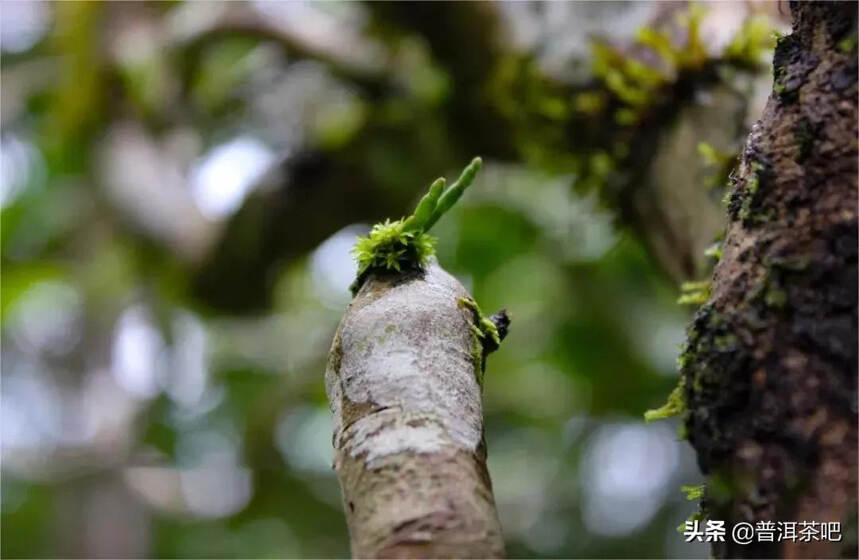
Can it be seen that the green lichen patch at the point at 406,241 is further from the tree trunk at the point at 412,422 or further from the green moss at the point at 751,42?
the green moss at the point at 751,42

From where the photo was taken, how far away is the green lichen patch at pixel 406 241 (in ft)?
2.70

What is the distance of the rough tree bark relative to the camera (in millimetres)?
580

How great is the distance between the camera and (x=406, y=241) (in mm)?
825

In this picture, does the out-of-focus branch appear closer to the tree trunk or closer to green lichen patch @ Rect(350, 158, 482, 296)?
green lichen patch @ Rect(350, 158, 482, 296)

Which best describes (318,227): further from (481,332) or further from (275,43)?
(481,332)

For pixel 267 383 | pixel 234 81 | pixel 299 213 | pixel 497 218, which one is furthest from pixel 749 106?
pixel 267 383

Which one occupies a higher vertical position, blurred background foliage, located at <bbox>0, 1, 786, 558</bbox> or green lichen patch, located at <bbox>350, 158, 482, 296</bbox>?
blurred background foliage, located at <bbox>0, 1, 786, 558</bbox>

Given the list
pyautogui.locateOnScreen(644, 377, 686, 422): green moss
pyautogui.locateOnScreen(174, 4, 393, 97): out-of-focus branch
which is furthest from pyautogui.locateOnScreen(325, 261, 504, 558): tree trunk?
pyautogui.locateOnScreen(174, 4, 393, 97): out-of-focus branch

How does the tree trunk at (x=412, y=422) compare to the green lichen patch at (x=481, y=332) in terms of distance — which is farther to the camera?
the green lichen patch at (x=481, y=332)

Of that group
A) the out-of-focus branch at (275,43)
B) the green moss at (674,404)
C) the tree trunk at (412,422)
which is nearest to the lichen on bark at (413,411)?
the tree trunk at (412,422)

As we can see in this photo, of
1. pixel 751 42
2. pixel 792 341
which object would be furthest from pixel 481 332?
pixel 751 42

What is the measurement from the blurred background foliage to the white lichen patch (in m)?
0.77

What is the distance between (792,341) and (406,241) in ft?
1.14

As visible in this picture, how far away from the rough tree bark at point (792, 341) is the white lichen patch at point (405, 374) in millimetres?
160
